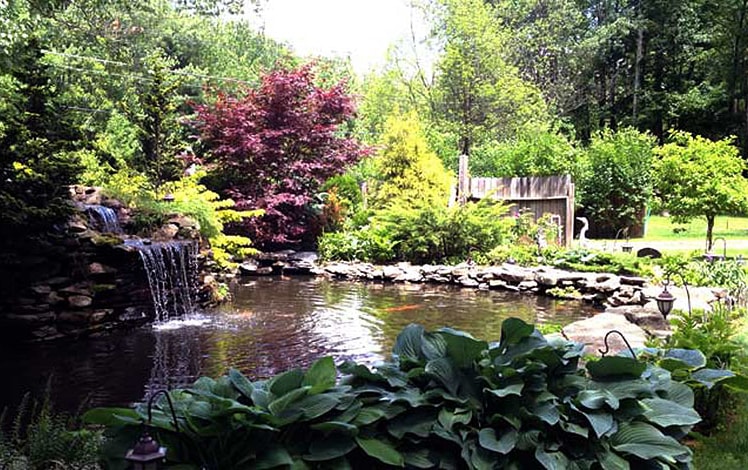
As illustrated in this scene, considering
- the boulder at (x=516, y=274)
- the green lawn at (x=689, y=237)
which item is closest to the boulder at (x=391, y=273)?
the boulder at (x=516, y=274)

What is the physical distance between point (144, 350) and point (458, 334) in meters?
4.78

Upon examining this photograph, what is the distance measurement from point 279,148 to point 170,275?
19.5ft

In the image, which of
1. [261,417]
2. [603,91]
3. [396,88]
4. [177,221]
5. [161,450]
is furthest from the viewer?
[603,91]

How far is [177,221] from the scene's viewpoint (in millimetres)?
8758

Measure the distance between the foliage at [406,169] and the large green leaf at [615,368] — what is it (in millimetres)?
11689

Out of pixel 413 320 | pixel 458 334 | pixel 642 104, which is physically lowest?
pixel 413 320

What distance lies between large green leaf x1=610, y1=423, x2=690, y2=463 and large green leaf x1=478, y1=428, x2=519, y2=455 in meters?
0.37

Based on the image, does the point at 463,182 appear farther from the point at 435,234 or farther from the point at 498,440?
the point at 498,440

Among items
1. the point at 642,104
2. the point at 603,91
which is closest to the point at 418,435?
the point at 642,104

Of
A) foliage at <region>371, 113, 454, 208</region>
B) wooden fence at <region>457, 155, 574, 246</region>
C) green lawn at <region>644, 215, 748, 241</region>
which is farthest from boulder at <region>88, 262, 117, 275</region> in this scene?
green lawn at <region>644, 215, 748, 241</region>

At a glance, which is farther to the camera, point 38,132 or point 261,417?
point 38,132

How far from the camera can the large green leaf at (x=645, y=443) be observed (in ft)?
6.63

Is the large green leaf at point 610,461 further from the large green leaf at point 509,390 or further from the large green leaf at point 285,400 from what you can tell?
the large green leaf at point 285,400

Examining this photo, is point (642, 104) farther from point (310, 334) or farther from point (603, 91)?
point (310, 334)
